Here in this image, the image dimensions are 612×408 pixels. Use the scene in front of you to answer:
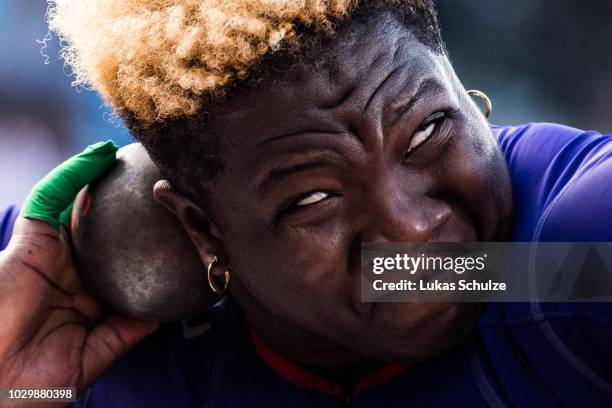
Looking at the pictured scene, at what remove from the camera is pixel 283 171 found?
135 cm

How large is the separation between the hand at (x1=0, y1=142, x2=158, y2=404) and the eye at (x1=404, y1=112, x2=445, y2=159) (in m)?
0.86

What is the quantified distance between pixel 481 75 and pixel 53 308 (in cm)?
271

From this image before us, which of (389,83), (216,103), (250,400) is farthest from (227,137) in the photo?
(250,400)

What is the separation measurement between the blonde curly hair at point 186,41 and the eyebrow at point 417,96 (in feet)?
0.63

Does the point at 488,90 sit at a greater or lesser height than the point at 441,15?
lesser

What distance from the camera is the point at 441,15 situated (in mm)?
3824

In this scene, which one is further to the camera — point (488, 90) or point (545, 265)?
point (488, 90)

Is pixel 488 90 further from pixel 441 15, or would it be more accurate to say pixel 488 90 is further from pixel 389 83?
pixel 389 83

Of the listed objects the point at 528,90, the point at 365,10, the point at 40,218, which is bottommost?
the point at 528,90

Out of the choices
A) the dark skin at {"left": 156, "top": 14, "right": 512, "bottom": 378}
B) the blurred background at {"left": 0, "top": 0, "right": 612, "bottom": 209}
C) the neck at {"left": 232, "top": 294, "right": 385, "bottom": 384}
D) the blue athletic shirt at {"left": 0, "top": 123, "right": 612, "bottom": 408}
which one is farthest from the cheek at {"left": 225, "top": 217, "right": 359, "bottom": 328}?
the blurred background at {"left": 0, "top": 0, "right": 612, "bottom": 209}

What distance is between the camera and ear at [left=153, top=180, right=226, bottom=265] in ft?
5.16

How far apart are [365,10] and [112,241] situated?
0.81 metres

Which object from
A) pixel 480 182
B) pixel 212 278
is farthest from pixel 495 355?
pixel 212 278

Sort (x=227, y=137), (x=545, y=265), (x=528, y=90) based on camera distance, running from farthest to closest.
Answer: (x=528, y=90), (x=227, y=137), (x=545, y=265)
